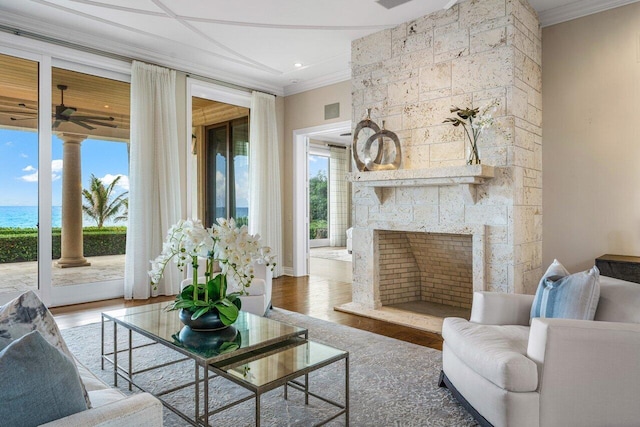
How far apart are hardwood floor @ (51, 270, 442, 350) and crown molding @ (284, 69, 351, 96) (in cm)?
293

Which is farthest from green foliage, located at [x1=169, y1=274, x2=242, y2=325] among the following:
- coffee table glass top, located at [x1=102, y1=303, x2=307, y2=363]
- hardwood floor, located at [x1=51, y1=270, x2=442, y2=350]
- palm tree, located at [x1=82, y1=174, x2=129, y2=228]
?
palm tree, located at [x1=82, y1=174, x2=129, y2=228]

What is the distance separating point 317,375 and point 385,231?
7.16 ft

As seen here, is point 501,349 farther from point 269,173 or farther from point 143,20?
point 269,173

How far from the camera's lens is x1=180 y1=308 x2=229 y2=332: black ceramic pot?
7.54 feet

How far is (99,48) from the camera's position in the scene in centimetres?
468

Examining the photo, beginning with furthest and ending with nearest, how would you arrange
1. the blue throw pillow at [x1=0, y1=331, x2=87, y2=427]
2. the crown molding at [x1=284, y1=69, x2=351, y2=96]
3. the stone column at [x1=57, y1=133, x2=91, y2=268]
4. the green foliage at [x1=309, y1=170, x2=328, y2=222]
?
the green foliage at [x1=309, y1=170, x2=328, y2=222] → the crown molding at [x1=284, y1=69, x2=351, y2=96] → the stone column at [x1=57, y1=133, x2=91, y2=268] → the blue throw pillow at [x1=0, y1=331, x2=87, y2=427]

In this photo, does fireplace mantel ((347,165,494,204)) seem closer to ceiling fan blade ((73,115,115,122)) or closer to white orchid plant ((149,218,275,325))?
white orchid plant ((149,218,275,325))

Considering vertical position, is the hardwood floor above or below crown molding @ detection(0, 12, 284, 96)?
A: below

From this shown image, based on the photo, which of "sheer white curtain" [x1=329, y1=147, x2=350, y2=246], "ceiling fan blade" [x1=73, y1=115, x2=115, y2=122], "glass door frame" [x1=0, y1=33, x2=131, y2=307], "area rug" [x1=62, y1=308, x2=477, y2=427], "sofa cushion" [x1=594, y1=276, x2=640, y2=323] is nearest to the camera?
"sofa cushion" [x1=594, y1=276, x2=640, y2=323]

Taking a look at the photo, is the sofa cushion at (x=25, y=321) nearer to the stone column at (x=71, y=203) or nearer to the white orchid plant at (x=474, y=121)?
the white orchid plant at (x=474, y=121)

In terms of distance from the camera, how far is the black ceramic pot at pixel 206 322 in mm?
2299

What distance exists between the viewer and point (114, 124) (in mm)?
4973

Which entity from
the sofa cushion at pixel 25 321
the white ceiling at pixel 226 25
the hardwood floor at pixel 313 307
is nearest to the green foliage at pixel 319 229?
the hardwood floor at pixel 313 307

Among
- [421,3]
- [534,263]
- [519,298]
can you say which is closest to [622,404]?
[519,298]
